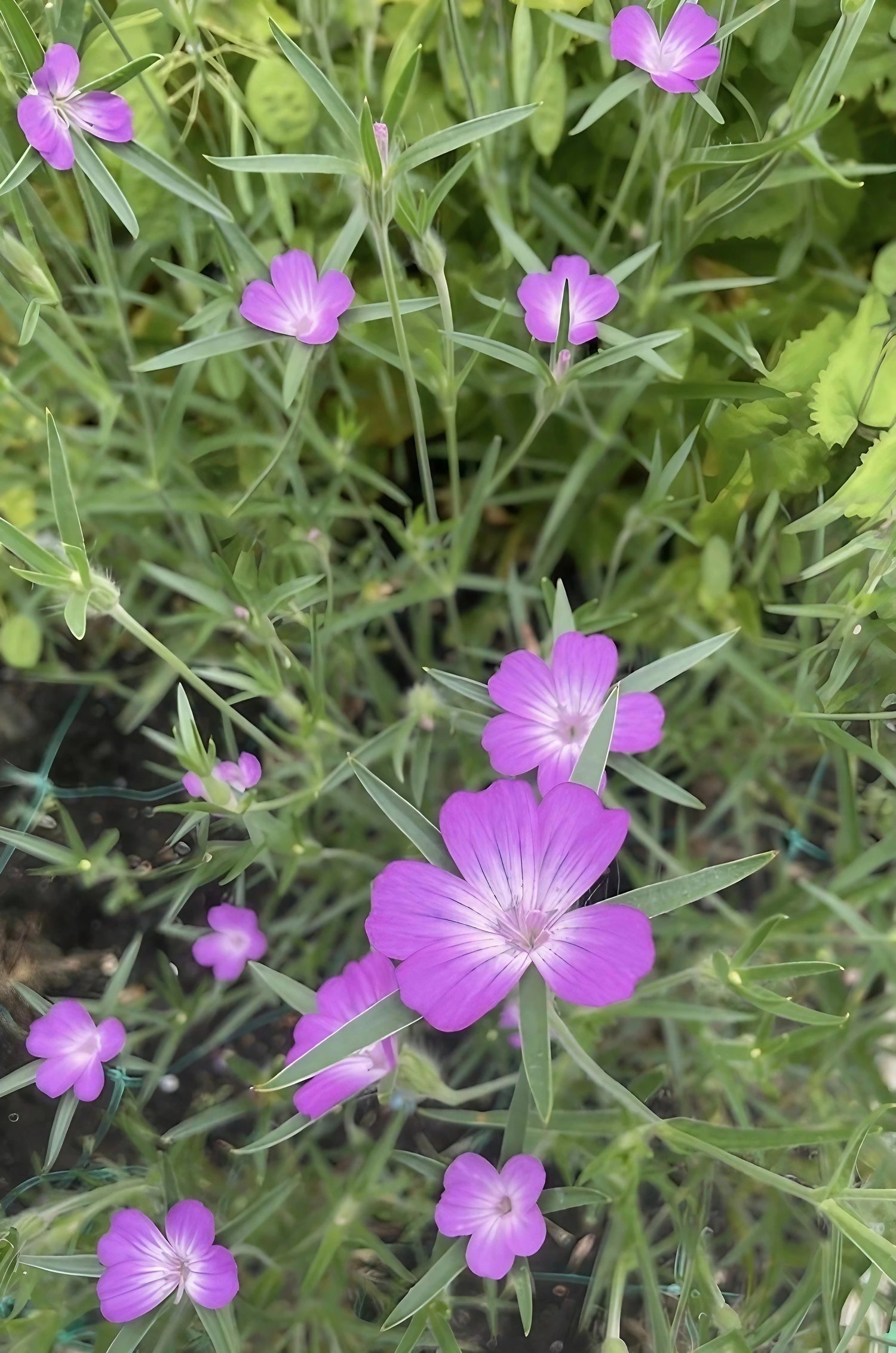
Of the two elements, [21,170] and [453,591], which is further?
[453,591]

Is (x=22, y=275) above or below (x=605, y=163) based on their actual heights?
below

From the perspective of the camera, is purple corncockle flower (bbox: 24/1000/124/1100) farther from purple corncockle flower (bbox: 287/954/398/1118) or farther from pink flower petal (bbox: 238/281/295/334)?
pink flower petal (bbox: 238/281/295/334)

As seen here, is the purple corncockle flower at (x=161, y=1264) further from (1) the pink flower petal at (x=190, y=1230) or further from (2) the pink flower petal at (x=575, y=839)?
(2) the pink flower petal at (x=575, y=839)

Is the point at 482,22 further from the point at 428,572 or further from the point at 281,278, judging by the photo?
the point at 428,572

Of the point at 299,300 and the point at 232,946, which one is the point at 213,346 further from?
the point at 232,946

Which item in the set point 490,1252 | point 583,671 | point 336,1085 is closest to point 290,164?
point 583,671

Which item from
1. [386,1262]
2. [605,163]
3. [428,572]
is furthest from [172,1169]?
[605,163]

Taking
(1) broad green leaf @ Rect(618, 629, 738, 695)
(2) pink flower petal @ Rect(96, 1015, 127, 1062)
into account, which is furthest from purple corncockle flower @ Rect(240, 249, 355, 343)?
(2) pink flower petal @ Rect(96, 1015, 127, 1062)
